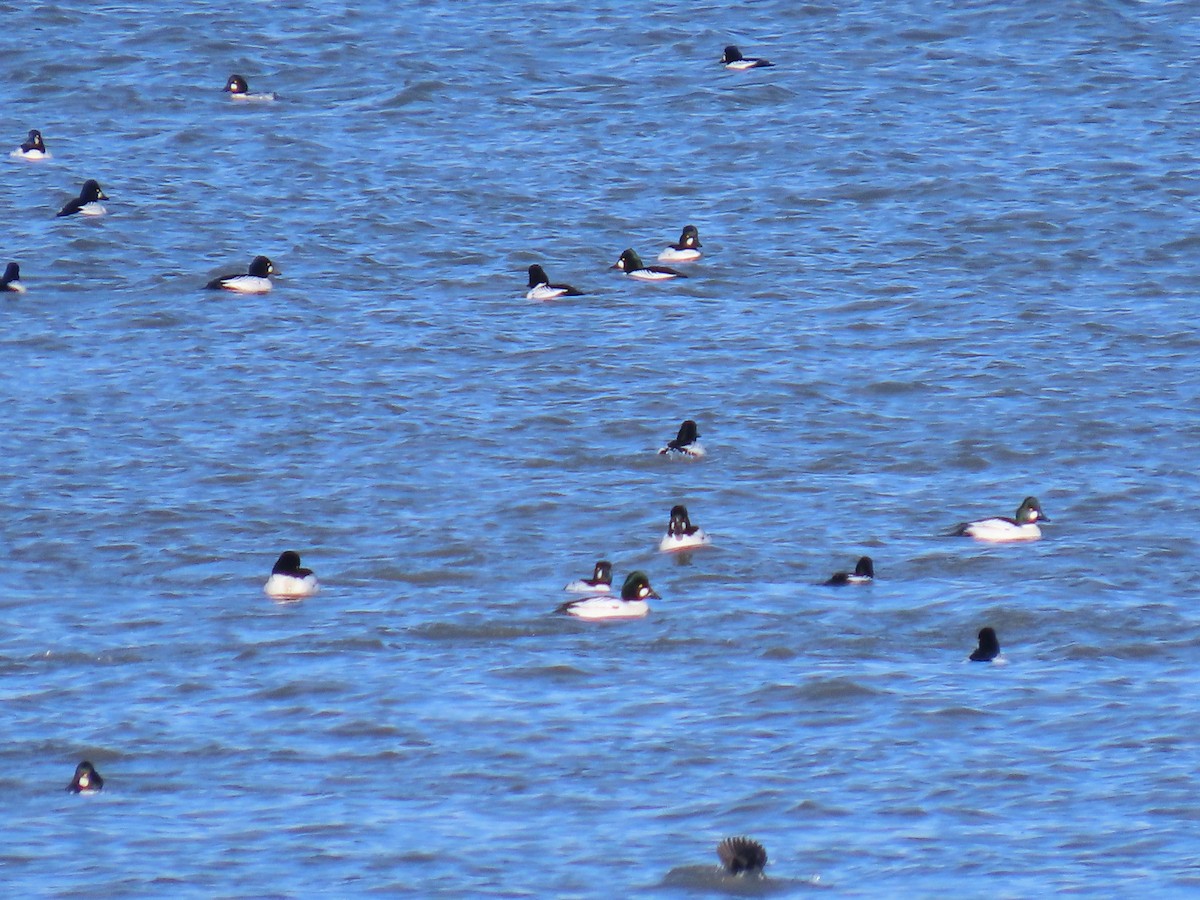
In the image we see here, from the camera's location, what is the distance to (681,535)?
731 inches

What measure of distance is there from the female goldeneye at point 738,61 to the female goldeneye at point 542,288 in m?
10.3

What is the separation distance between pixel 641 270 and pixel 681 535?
9.28 meters

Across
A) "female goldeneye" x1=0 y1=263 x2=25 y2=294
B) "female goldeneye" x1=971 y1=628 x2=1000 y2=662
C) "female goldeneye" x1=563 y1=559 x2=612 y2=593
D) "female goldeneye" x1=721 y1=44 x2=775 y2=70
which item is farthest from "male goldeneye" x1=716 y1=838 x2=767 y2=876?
"female goldeneye" x1=721 y1=44 x2=775 y2=70

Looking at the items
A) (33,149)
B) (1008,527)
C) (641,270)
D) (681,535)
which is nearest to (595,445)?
(681,535)

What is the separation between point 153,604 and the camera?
17.4m

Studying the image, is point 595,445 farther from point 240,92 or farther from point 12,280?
point 240,92

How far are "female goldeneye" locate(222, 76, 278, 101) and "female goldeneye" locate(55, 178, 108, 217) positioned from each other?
6052mm

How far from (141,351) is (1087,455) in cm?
1000

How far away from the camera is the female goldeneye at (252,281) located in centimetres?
2656

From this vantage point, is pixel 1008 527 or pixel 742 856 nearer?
pixel 742 856

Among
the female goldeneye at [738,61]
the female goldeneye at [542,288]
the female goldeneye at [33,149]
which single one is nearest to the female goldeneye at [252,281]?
the female goldeneye at [542,288]

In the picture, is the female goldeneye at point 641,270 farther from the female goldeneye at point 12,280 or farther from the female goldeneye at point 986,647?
the female goldeneye at point 986,647

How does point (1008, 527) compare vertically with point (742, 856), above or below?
below

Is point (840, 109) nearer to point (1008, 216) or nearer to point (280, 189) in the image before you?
point (1008, 216)
